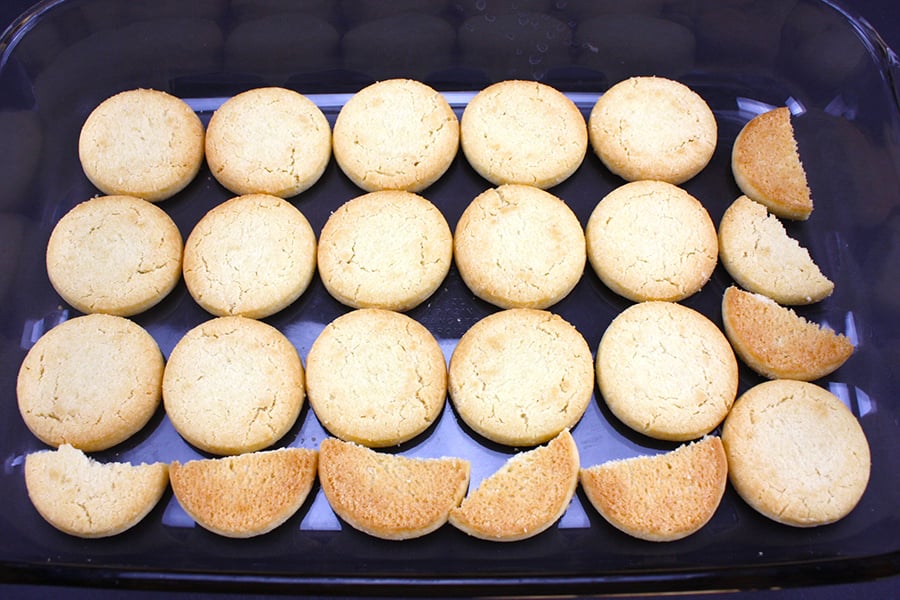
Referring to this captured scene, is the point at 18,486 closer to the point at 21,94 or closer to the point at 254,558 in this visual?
the point at 254,558

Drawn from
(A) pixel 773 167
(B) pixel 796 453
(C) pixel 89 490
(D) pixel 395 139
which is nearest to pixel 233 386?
(C) pixel 89 490

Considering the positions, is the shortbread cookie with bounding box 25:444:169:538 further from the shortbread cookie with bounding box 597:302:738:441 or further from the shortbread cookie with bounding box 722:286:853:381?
the shortbread cookie with bounding box 722:286:853:381

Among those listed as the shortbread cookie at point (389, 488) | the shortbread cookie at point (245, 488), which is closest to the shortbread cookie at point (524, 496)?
the shortbread cookie at point (389, 488)

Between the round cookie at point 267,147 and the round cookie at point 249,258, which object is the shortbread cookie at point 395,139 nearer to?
the round cookie at point 267,147

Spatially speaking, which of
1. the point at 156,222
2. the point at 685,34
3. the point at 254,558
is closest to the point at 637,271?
the point at 685,34

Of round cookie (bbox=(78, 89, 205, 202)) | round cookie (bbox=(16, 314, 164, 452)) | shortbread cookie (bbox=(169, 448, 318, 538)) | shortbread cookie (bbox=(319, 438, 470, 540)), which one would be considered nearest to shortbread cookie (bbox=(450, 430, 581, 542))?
shortbread cookie (bbox=(319, 438, 470, 540))

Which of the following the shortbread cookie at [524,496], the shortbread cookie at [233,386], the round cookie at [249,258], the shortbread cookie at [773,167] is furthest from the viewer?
the shortbread cookie at [773,167]

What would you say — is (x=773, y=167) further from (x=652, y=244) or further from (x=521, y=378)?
(x=521, y=378)
